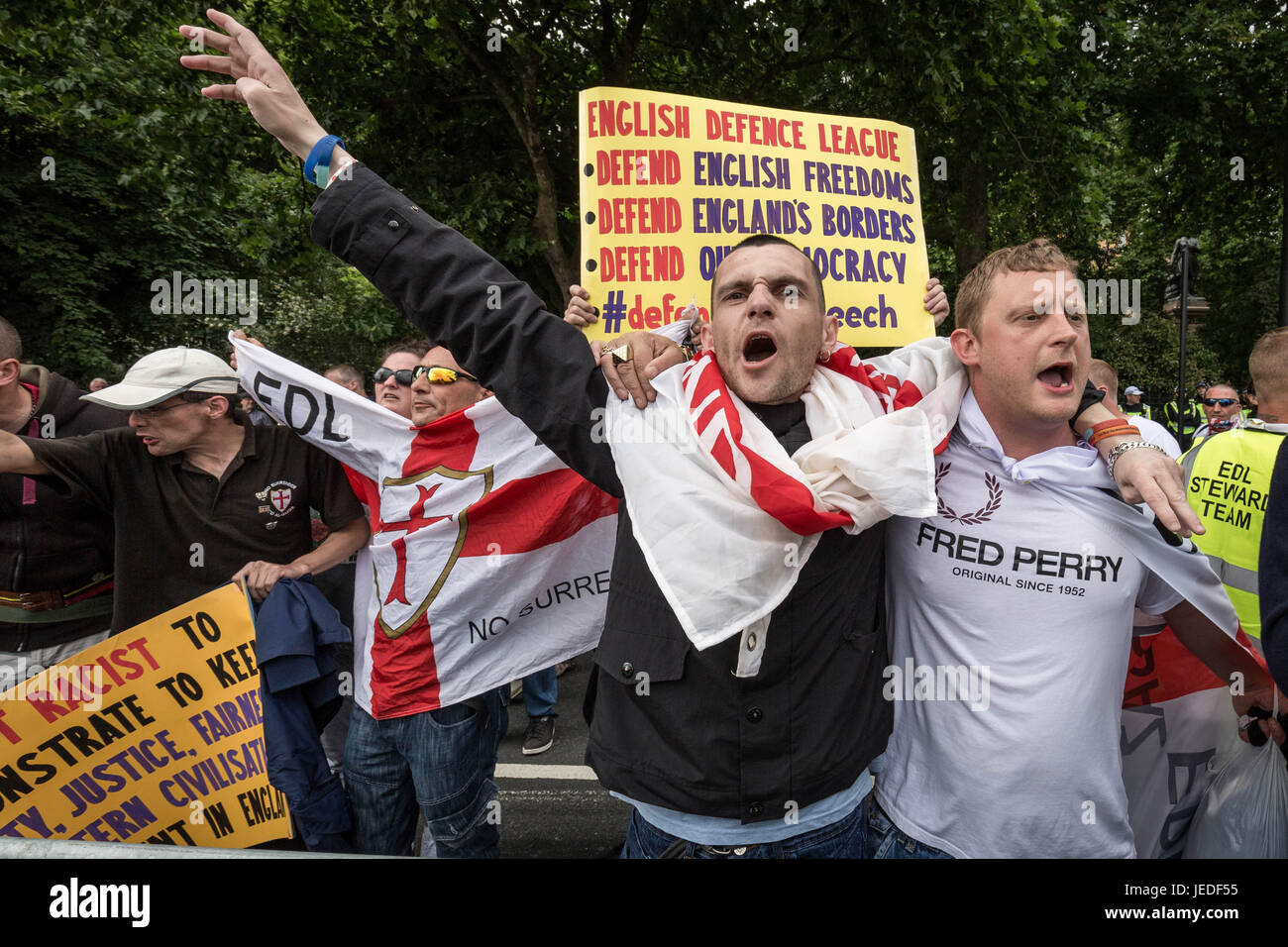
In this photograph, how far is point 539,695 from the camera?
4844 millimetres

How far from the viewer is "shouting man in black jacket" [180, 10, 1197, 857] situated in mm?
1622

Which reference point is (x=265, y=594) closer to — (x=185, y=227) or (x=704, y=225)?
(x=704, y=225)

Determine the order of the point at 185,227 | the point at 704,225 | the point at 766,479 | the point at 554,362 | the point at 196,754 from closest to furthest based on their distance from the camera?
the point at 766,479 < the point at 554,362 < the point at 196,754 < the point at 704,225 < the point at 185,227

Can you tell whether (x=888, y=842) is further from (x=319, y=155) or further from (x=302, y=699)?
(x=319, y=155)

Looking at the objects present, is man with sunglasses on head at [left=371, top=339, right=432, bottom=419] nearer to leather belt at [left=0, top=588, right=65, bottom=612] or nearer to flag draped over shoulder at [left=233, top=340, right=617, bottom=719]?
flag draped over shoulder at [left=233, top=340, right=617, bottom=719]

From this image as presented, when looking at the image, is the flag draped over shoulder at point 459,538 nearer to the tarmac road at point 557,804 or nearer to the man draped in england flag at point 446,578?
the man draped in england flag at point 446,578

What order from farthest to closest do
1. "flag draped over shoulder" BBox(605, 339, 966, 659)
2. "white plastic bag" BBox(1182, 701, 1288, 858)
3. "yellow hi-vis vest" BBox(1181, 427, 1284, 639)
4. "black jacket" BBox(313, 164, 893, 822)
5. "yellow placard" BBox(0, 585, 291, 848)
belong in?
"yellow hi-vis vest" BBox(1181, 427, 1284, 639) < "yellow placard" BBox(0, 585, 291, 848) < "white plastic bag" BBox(1182, 701, 1288, 858) < "black jacket" BBox(313, 164, 893, 822) < "flag draped over shoulder" BBox(605, 339, 966, 659)

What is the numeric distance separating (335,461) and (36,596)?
1127 millimetres

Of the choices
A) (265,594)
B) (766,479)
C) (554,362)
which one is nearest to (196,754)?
(265,594)

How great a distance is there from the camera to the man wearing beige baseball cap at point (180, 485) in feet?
8.48

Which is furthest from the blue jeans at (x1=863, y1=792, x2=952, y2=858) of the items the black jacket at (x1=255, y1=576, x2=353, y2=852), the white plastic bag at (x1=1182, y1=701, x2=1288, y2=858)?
the black jacket at (x1=255, y1=576, x2=353, y2=852)

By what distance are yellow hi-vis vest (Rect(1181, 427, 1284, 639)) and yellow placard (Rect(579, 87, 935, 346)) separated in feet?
4.93

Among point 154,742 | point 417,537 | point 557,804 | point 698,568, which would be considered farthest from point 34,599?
point 698,568

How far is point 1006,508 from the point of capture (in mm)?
1762
